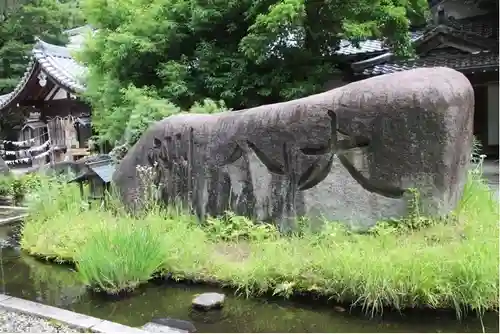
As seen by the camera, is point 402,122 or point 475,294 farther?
point 402,122

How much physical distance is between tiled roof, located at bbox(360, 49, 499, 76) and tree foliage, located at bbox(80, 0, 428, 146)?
6.94 feet

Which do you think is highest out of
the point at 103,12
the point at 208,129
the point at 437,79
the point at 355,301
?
the point at 103,12

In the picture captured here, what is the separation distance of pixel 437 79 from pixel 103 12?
31.4ft

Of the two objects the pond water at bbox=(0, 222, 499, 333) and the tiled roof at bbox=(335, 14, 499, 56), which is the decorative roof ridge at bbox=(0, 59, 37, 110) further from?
the pond water at bbox=(0, 222, 499, 333)

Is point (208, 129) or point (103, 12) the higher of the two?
point (103, 12)

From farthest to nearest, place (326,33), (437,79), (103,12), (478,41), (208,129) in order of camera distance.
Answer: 1. (478,41)
2. (103,12)
3. (326,33)
4. (208,129)
5. (437,79)

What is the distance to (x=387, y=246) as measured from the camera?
5062 millimetres

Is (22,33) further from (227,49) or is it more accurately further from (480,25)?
(480,25)

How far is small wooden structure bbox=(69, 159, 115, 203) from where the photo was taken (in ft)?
30.9

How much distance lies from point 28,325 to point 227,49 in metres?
8.02

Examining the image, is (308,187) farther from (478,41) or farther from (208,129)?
(478,41)

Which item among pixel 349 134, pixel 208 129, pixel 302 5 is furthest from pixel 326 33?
pixel 349 134

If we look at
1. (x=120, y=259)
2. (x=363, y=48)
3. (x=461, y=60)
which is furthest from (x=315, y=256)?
(x=363, y=48)

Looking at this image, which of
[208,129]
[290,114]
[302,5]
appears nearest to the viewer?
[290,114]
